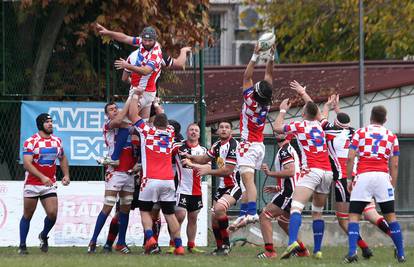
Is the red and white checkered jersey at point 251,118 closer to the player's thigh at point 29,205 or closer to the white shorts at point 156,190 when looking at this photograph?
the white shorts at point 156,190

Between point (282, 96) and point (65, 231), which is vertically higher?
point (282, 96)

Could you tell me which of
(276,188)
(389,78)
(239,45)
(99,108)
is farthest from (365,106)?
(239,45)

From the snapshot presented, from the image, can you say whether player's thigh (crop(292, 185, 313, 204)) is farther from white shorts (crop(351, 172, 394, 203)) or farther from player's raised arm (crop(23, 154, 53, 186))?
player's raised arm (crop(23, 154, 53, 186))

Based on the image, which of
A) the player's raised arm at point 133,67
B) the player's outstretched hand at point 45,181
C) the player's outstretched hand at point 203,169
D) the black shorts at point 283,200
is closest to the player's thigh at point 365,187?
the black shorts at point 283,200

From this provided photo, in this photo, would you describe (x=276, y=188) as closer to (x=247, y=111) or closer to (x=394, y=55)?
(x=247, y=111)

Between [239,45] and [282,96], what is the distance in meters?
14.7

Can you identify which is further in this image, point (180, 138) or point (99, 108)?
point (99, 108)

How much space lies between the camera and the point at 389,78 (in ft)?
95.7

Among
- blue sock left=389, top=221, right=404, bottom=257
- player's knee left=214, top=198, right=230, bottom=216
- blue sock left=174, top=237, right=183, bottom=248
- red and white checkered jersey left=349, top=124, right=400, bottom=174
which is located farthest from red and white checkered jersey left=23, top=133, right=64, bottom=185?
blue sock left=389, top=221, right=404, bottom=257

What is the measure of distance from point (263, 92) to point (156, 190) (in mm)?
2247

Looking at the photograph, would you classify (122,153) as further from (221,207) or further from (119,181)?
(221,207)

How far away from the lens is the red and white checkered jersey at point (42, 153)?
64.6ft

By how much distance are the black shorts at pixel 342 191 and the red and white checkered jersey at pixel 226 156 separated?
1.65 metres

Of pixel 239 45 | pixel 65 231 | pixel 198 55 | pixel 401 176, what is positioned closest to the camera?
pixel 65 231
